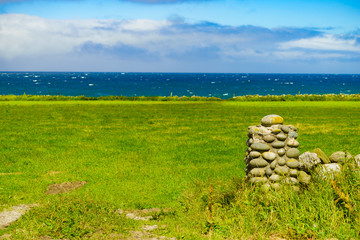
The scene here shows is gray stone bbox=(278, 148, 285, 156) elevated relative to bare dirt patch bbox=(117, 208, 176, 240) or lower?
elevated

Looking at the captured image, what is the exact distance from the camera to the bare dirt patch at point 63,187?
34.9 ft

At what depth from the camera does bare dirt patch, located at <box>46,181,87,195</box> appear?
418 inches

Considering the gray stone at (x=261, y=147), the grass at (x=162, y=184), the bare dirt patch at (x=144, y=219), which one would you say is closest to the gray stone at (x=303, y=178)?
the grass at (x=162, y=184)

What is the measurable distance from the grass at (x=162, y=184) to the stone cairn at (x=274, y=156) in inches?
19.6

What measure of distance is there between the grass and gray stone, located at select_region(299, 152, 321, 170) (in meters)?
0.85

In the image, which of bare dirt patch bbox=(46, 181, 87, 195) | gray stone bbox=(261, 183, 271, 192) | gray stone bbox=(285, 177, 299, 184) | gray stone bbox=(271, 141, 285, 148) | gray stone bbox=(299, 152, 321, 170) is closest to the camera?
gray stone bbox=(261, 183, 271, 192)

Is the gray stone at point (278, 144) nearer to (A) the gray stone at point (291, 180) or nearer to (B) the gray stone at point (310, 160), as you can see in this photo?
(A) the gray stone at point (291, 180)

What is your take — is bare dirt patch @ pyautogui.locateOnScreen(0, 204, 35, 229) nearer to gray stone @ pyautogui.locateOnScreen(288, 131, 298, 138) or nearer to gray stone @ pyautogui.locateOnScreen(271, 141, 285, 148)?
gray stone @ pyautogui.locateOnScreen(271, 141, 285, 148)

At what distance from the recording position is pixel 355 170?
340 inches

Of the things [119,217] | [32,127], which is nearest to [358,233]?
[119,217]

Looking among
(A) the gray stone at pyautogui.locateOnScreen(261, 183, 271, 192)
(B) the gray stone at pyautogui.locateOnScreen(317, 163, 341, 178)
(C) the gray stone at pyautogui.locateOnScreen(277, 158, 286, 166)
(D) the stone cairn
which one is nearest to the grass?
(A) the gray stone at pyautogui.locateOnScreen(261, 183, 271, 192)

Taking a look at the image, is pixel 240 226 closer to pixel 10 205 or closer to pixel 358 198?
pixel 358 198

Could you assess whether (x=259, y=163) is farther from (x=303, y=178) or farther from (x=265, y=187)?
(x=303, y=178)

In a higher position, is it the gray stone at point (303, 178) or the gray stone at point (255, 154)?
the gray stone at point (255, 154)
